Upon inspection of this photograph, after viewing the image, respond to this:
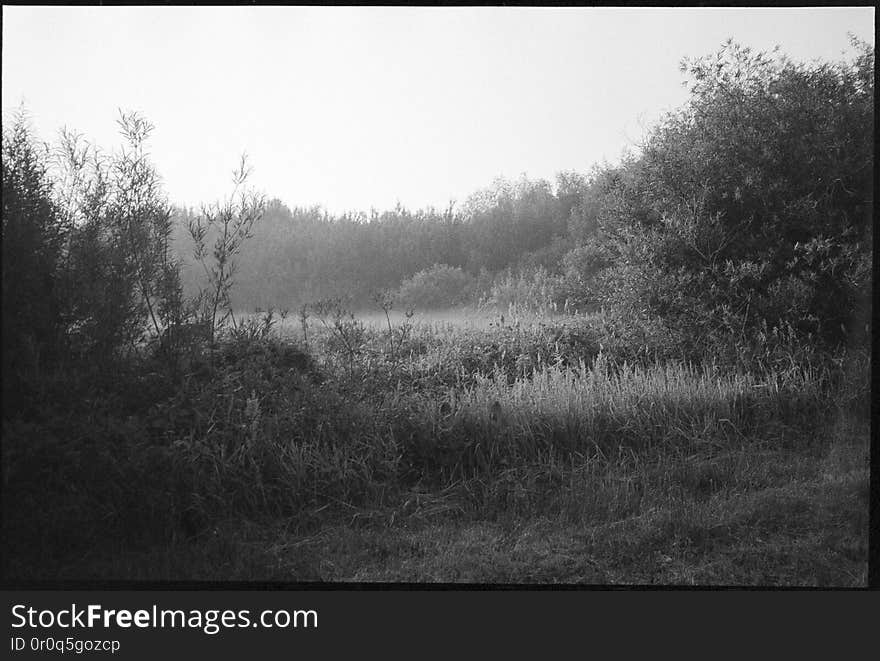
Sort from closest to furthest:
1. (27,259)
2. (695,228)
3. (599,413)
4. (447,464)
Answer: (27,259), (447,464), (599,413), (695,228)

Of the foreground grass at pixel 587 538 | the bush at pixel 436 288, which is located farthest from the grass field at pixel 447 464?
the bush at pixel 436 288

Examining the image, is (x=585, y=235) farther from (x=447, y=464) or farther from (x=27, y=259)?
(x=27, y=259)

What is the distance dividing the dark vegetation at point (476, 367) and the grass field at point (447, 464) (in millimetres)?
16

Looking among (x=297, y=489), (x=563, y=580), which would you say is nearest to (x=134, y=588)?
(x=297, y=489)

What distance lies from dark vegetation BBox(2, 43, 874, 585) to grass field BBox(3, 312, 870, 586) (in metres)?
0.02

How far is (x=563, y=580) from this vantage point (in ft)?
12.6

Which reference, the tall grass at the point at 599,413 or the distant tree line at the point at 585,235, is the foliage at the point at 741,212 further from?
the tall grass at the point at 599,413

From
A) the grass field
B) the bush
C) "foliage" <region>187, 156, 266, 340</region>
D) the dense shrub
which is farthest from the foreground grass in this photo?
"foliage" <region>187, 156, 266, 340</region>

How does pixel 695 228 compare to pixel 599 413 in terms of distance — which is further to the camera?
pixel 695 228

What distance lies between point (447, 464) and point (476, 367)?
69 cm

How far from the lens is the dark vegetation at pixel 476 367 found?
3.87 metres

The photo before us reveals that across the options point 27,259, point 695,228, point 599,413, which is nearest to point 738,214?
point 695,228

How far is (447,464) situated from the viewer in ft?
14.1

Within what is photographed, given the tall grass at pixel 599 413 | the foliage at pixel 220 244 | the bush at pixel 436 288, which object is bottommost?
the tall grass at pixel 599 413
